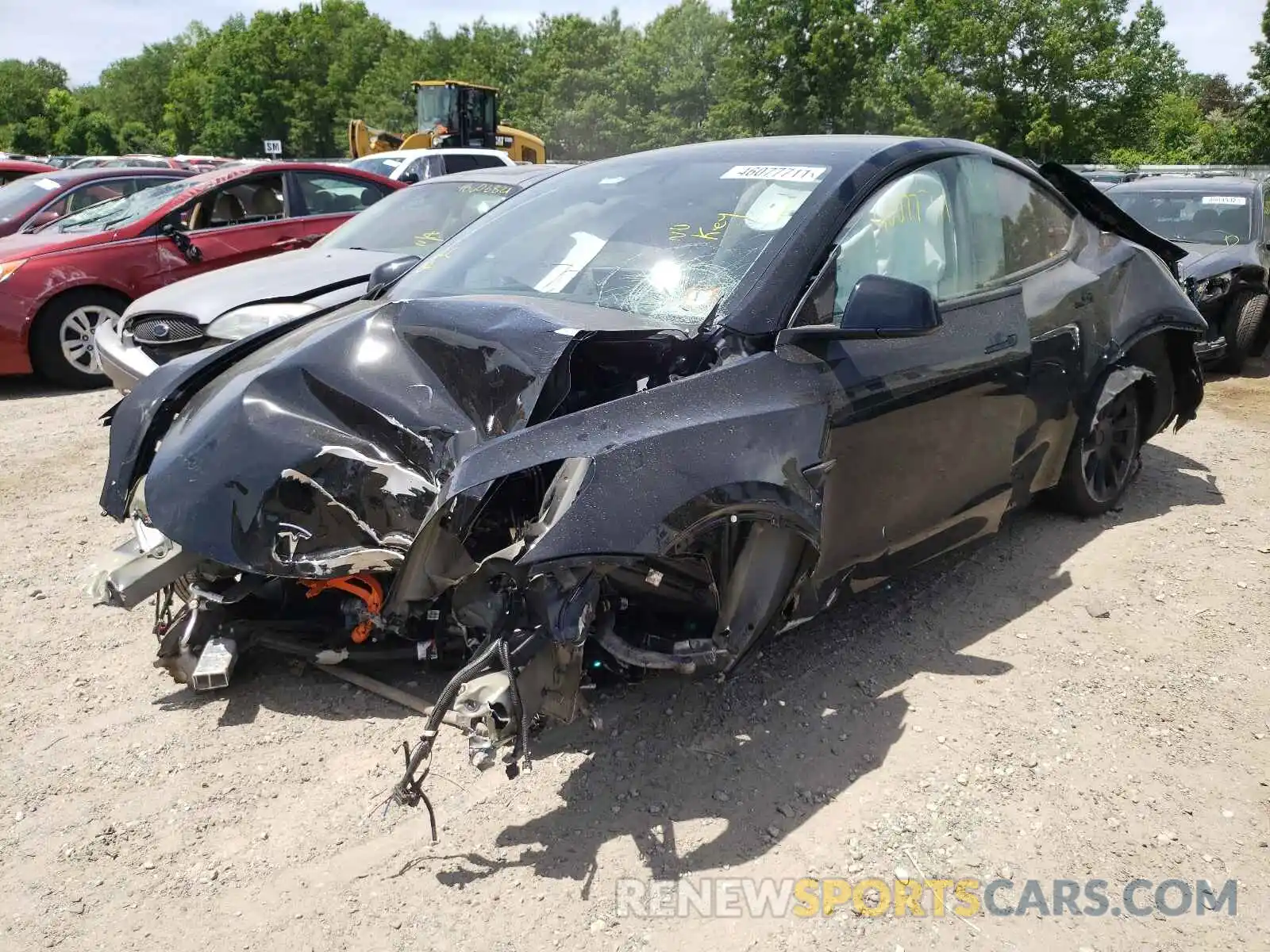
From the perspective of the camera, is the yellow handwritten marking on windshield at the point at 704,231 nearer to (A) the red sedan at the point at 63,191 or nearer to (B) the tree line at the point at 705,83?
(A) the red sedan at the point at 63,191

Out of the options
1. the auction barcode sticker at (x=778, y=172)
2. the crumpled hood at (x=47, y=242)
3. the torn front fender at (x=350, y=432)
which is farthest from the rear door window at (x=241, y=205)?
the auction barcode sticker at (x=778, y=172)

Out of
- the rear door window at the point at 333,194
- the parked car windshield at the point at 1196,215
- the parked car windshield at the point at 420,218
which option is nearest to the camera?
the parked car windshield at the point at 420,218

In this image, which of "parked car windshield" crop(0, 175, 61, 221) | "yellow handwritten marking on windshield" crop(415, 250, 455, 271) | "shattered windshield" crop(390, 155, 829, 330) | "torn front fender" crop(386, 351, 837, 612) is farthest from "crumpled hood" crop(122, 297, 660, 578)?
"parked car windshield" crop(0, 175, 61, 221)

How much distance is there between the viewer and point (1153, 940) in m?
2.18

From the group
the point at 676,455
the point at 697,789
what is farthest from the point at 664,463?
the point at 697,789

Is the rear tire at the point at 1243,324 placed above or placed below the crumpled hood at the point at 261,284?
below

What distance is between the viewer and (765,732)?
9.63ft

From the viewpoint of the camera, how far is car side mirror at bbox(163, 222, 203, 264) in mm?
7875

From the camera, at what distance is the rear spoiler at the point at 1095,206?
14.4 ft

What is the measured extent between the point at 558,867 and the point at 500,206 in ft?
8.79

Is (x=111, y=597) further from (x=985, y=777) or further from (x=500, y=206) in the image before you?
(x=985, y=777)

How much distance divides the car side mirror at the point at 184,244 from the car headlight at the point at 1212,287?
8.00 metres

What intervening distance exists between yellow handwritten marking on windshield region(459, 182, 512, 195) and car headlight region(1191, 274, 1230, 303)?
539cm

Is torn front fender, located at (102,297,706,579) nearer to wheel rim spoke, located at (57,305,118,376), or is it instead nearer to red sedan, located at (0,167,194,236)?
wheel rim spoke, located at (57,305,118,376)
